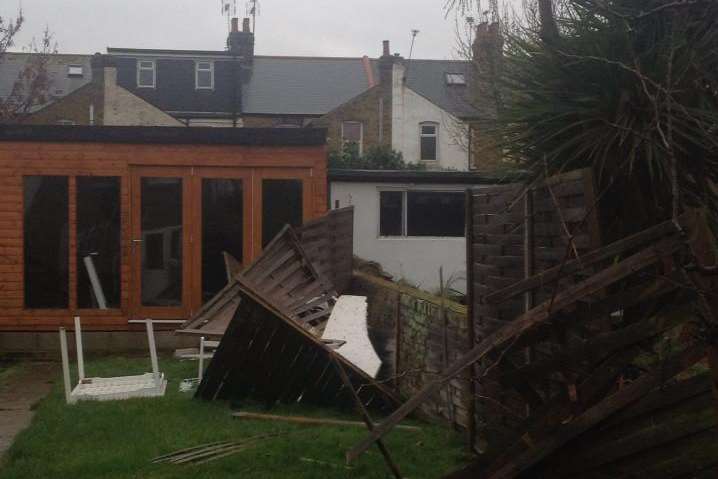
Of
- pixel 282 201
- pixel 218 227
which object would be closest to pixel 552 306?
pixel 282 201

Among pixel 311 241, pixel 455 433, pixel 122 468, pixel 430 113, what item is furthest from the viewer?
pixel 430 113

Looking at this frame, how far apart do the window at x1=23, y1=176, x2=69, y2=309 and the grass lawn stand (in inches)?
178

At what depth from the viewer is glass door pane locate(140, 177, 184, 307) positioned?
41.8 ft

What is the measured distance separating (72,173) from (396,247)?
7192 mm

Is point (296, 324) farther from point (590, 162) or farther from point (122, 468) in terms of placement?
point (590, 162)

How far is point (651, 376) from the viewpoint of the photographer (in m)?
3.37

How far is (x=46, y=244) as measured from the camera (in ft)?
41.4

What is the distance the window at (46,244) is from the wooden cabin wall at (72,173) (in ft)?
0.30

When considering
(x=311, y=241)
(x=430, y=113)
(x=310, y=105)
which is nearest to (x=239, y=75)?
(x=310, y=105)

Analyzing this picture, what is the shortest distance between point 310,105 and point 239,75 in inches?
163

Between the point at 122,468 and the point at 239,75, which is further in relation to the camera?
the point at 239,75

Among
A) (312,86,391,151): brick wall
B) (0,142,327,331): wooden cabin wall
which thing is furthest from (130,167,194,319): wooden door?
(312,86,391,151): brick wall

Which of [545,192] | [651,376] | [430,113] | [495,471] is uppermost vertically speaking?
[430,113]

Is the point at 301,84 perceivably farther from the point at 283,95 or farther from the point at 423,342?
the point at 423,342
